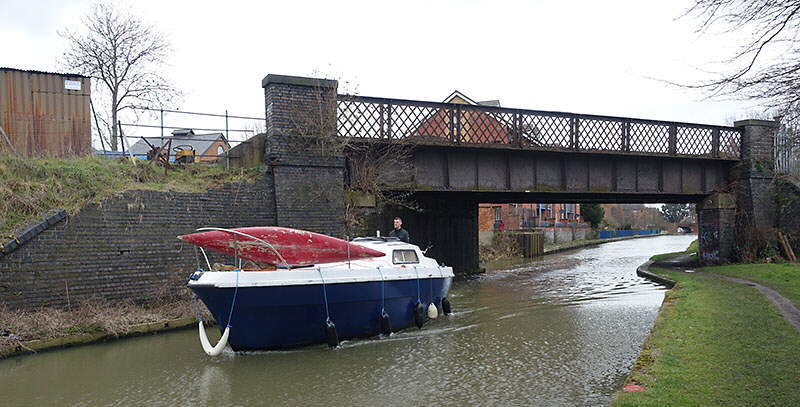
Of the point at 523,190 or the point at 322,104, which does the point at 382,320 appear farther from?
the point at 523,190

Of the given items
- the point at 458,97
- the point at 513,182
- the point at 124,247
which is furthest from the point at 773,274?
the point at 458,97

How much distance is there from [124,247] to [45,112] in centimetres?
543

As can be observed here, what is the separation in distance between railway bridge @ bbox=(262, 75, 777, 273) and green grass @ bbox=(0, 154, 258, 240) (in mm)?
1874

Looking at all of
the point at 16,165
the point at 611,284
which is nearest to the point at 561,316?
the point at 611,284

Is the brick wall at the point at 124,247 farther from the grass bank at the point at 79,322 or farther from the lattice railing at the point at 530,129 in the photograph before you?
the lattice railing at the point at 530,129

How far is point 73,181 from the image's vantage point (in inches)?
555

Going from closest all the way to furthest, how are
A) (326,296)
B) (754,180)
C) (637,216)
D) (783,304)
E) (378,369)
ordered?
(378,369), (326,296), (783,304), (754,180), (637,216)

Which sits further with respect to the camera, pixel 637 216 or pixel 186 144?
pixel 637 216

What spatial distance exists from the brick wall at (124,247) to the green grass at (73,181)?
0.37 meters

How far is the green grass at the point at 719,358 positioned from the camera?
6762mm

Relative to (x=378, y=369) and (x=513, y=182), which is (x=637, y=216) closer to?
(x=513, y=182)

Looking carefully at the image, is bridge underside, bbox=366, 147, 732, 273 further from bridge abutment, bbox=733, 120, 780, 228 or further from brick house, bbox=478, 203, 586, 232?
brick house, bbox=478, 203, 586, 232

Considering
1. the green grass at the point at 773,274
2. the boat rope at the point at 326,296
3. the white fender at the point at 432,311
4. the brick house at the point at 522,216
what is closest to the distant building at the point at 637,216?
the brick house at the point at 522,216

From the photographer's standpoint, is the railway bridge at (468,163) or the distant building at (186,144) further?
the distant building at (186,144)
